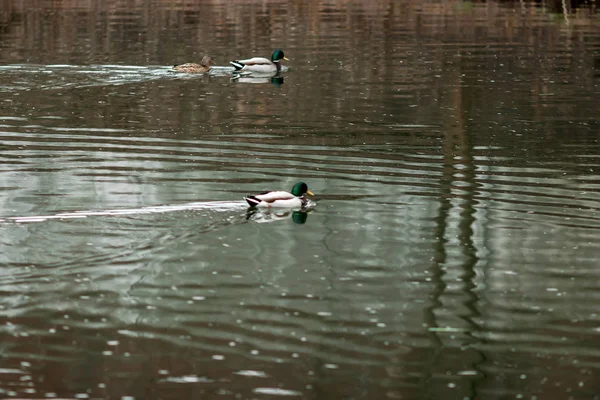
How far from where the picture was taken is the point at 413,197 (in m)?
18.1

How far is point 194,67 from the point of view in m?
33.8

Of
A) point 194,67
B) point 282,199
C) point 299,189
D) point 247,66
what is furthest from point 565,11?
point 282,199

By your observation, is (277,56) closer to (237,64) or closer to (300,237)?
(237,64)

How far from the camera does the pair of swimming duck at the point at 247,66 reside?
111ft

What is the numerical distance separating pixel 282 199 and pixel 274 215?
0.27 metres

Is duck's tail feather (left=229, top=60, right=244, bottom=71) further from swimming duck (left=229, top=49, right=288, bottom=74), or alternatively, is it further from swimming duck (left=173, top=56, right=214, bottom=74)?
swimming duck (left=173, top=56, right=214, bottom=74)

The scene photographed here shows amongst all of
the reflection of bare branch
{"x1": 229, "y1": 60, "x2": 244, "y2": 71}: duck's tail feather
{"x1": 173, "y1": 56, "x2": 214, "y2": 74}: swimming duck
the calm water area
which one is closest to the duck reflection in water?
the calm water area

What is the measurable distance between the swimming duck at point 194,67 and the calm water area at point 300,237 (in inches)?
8.2

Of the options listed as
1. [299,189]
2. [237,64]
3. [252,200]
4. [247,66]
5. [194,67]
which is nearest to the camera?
[252,200]

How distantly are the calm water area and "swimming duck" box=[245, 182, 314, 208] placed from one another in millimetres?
218

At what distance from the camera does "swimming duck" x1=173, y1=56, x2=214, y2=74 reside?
3372 cm

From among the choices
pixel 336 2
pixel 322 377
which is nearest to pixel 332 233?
pixel 322 377

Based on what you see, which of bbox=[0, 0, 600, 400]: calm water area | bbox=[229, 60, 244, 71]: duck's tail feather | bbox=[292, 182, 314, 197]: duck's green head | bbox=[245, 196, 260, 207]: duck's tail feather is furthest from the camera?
bbox=[229, 60, 244, 71]: duck's tail feather

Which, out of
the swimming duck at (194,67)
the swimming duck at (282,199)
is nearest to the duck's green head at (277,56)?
the swimming duck at (194,67)
